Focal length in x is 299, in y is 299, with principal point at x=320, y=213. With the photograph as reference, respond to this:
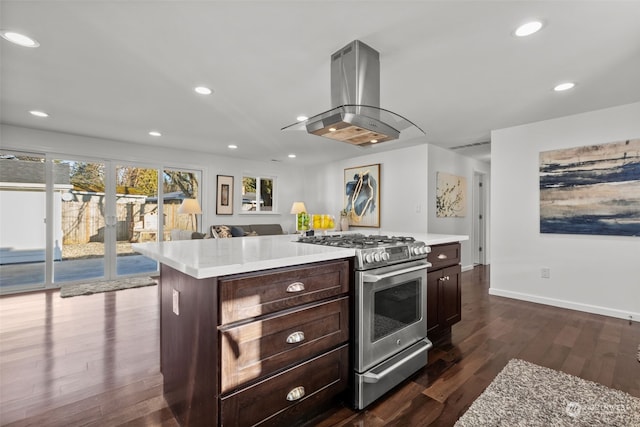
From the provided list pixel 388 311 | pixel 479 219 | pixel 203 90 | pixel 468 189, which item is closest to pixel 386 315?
pixel 388 311

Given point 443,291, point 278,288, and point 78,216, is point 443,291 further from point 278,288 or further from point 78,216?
point 78,216

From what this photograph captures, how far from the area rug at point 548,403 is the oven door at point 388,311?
1.64 feet

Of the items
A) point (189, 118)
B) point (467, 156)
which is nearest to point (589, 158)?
point (467, 156)

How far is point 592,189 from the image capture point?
339 cm

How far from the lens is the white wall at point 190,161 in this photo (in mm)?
4371

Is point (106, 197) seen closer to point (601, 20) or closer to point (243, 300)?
point (243, 300)

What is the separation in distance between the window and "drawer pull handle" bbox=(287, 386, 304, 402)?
5.54 meters

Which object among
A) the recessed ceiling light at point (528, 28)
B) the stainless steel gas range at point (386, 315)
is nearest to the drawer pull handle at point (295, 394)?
the stainless steel gas range at point (386, 315)

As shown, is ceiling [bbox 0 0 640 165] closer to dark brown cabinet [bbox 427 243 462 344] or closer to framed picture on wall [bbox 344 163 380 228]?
dark brown cabinet [bbox 427 243 462 344]

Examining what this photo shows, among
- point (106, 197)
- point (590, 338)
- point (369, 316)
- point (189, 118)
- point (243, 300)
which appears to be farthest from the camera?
point (106, 197)

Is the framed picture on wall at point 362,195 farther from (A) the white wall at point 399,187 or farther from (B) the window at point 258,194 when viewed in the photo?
(B) the window at point 258,194

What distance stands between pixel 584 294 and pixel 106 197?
695 centimetres

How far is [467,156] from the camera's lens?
19.7 ft

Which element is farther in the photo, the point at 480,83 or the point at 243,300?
the point at 480,83
